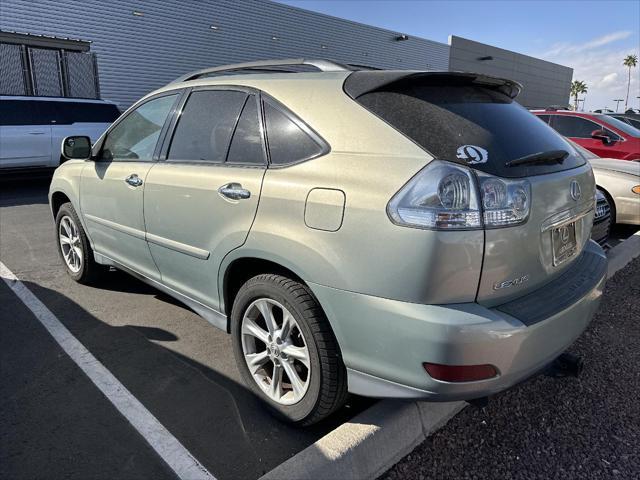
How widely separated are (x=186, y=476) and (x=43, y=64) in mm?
17279

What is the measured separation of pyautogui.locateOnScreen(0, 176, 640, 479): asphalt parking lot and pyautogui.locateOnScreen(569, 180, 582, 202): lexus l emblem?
1.17 metres

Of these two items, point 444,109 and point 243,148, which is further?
point 243,148

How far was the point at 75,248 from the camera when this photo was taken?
4.52 m

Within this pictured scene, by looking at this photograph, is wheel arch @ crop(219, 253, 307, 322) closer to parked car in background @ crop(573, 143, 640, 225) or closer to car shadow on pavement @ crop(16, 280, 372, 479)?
car shadow on pavement @ crop(16, 280, 372, 479)

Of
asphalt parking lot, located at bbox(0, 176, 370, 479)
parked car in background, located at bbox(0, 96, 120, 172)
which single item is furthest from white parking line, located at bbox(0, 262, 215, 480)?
parked car in background, located at bbox(0, 96, 120, 172)

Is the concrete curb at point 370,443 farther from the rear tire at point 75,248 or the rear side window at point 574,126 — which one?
the rear side window at point 574,126

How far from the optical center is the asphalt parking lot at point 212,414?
2285mm

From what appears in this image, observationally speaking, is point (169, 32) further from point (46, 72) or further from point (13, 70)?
point (13, 70)

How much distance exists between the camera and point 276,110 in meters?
2.56

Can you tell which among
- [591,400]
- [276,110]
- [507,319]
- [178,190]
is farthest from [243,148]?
[591,400]

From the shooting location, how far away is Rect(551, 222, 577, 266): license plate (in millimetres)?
2287

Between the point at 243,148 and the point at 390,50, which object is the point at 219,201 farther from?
the point at 390,50

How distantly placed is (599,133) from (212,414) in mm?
8442

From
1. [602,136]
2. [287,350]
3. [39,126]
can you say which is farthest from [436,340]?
[39,126]
